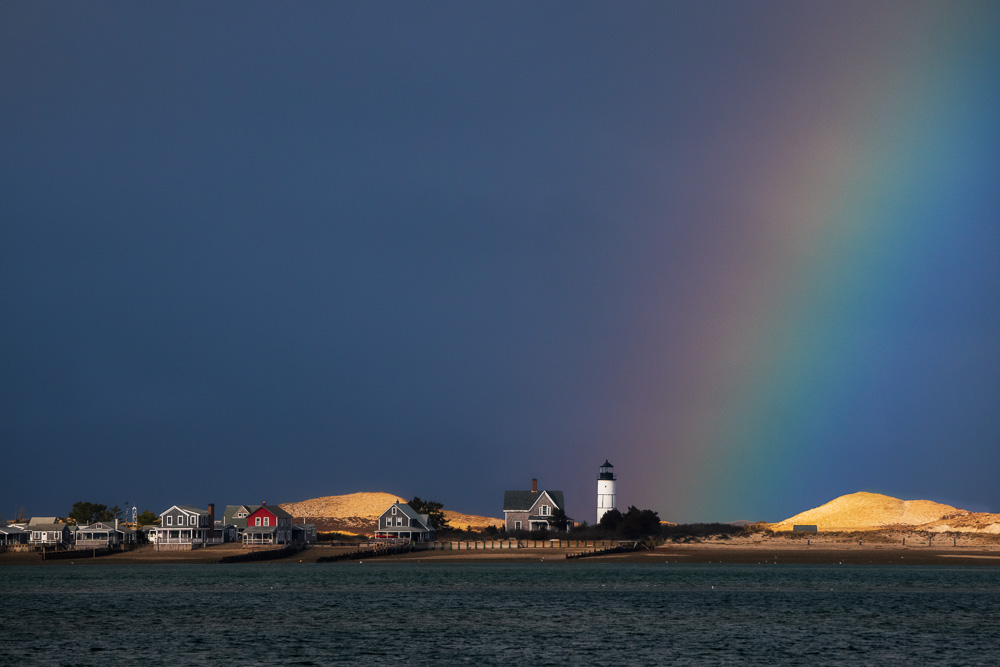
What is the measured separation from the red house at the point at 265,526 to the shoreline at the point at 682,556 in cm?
636

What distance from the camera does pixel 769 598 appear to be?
80.7 metres

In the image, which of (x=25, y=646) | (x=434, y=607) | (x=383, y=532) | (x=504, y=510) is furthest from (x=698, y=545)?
(x=25, y=646)

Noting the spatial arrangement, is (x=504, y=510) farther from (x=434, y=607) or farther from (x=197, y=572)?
(x=434, y=607)

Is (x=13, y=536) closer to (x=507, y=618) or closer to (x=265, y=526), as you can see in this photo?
(x=265, y=526)

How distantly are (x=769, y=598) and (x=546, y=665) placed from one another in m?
39.9

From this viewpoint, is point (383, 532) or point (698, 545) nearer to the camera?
point (698, 545)

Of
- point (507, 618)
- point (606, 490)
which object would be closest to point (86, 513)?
point (606, 490)

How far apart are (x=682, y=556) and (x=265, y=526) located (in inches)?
2389

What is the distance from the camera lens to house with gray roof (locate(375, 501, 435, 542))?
15612cm

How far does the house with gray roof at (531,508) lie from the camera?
521 feet

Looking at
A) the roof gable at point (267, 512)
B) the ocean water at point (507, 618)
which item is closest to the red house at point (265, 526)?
the roof gable at point (267, 512)

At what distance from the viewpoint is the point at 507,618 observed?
6531 centimetres

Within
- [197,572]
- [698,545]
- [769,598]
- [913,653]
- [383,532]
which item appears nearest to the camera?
[913,653]

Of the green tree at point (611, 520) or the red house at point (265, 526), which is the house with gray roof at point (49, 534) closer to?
the red house at point (265, 526)
